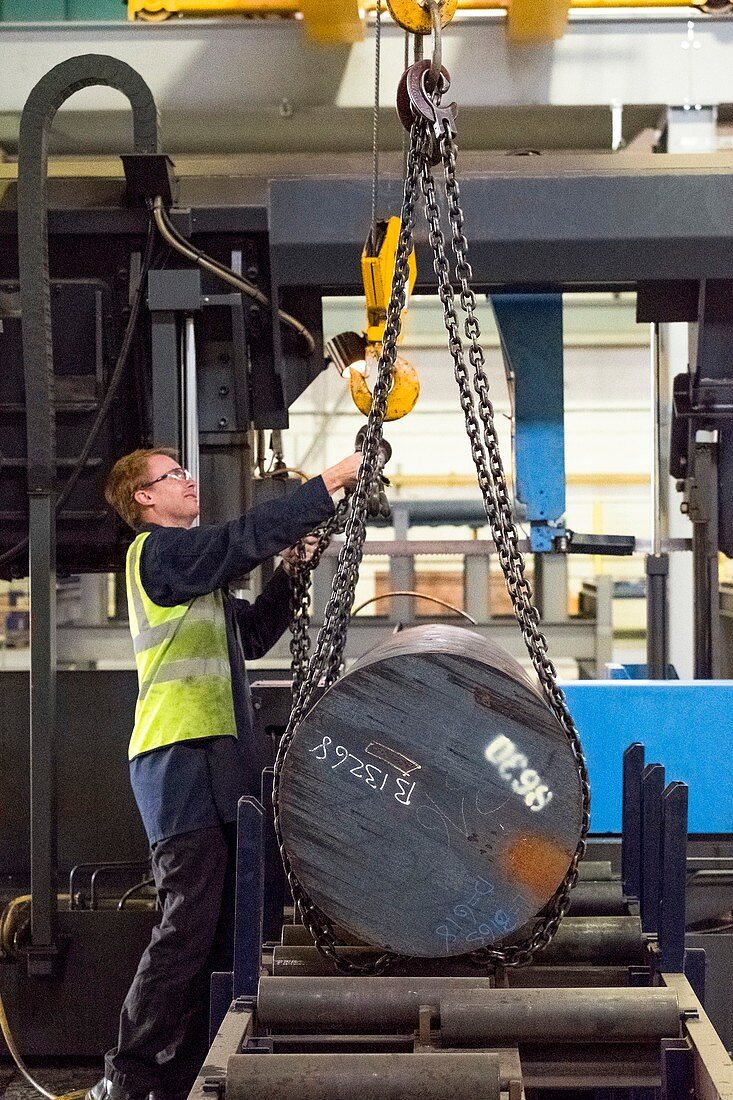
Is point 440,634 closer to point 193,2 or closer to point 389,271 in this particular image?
point 389,271

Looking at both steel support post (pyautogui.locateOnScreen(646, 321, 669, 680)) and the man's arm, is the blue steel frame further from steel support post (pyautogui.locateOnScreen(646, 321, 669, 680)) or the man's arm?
the man's arm

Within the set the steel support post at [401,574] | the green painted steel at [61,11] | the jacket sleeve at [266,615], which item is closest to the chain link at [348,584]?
the jacket sleeve at [266,615]

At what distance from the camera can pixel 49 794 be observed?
2949mm

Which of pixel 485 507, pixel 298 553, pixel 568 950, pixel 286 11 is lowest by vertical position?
pixel 568 950

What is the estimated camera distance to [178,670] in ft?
8.61

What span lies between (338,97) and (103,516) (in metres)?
3.38

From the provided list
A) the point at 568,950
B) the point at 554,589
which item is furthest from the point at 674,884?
the point at 554,589

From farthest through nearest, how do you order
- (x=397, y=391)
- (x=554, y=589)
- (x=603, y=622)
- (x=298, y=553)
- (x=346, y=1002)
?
(x=554, y=589), (x=603, y=622), (x=397, y=391), (x=298, y=553), (x=346, y=1002)

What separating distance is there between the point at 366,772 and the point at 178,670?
1.11m

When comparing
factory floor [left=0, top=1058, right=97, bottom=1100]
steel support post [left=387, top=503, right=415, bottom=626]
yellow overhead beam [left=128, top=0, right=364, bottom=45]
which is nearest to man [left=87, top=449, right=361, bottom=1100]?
factory floor [left=0, top=1058, right=97, bottom=1100]

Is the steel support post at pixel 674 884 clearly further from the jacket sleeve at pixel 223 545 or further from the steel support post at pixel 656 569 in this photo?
the steel support post at pixel 656 569

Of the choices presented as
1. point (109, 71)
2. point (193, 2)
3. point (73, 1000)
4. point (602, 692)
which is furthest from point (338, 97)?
point (73, 1000)

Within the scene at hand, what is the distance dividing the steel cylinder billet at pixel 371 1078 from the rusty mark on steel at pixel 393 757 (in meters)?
0.40

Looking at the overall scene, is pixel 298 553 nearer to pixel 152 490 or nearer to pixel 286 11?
pixel 152 490
